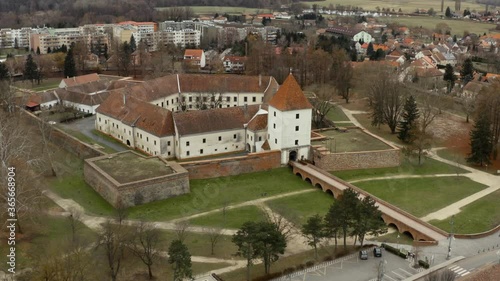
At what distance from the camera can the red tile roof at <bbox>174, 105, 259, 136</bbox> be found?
50312 mm

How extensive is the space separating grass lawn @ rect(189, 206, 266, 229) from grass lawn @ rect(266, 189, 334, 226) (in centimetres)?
170

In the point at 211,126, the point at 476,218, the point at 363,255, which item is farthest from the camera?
the point at 211,126

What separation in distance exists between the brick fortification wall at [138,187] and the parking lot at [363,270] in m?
14.8

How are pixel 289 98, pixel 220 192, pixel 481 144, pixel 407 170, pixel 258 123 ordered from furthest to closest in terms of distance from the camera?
pixel 258 123 → pixel 481 144 → pixel 407 170 → pixel 289 98 → pixel 220 192

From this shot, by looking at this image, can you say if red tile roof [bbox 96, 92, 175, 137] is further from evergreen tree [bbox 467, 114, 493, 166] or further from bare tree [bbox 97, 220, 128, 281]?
evergreen tree [bbox 467, 114, 493, 166]

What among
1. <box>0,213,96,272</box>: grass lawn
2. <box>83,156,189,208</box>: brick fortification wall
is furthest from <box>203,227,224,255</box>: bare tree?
<box>0,213,96,272</box>: grass lawn

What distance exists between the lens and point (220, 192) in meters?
44.1

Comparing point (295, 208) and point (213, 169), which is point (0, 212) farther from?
point (295, 208)

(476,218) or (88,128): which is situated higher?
(88,128)

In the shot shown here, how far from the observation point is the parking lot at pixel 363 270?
31.5m

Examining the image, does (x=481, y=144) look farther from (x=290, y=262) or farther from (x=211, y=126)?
(x=290, y=262)

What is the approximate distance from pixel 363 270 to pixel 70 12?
15058cm

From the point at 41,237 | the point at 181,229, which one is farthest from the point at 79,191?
the point at 181,229

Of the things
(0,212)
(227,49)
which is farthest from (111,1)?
(0,212)
